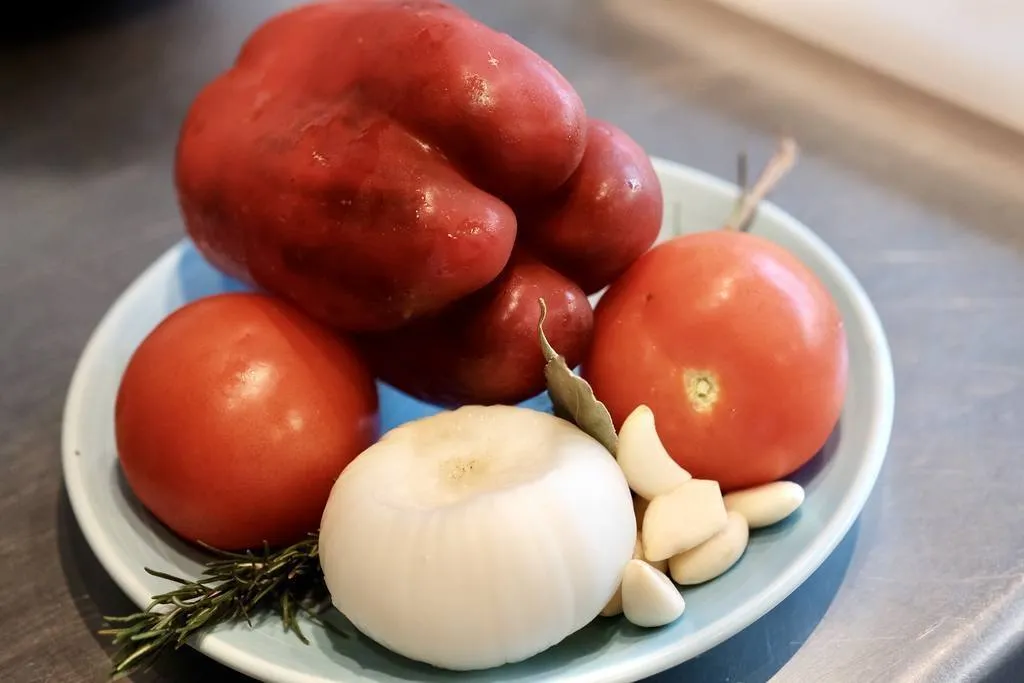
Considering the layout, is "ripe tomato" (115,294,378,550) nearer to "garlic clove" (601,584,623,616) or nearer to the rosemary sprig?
the rosemary sprig

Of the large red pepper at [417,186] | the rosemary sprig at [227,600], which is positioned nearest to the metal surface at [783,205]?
the rosemary sprig at [227,600]

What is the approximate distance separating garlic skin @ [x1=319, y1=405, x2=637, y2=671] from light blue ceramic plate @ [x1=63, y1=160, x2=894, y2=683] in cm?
3

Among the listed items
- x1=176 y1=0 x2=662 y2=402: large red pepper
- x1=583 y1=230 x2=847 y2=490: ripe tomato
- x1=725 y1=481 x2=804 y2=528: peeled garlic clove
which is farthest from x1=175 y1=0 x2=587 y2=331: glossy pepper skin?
x1=725 y1=481 x2=804 y2=528: peeled garlic clove

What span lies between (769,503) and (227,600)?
1.05ft

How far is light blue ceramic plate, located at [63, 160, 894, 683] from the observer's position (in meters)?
0.50

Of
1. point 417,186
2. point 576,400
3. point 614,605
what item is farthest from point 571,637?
point 417,186

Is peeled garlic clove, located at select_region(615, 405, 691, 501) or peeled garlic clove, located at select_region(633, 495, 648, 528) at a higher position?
peeled garlic clove, located at select_region(615, 405, 691, 501)

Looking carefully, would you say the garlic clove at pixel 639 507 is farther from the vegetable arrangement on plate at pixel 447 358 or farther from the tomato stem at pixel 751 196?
the tomato stem at pixel 751 196

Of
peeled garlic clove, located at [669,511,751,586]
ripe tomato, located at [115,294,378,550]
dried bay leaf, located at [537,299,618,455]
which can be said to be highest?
dried bay leaf, located at [537,299,618,455]

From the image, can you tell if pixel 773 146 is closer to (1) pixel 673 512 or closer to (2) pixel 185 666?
(1) pixel 673 512

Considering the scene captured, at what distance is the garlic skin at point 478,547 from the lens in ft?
1.53

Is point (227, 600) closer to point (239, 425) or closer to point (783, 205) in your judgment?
point (239, 425)

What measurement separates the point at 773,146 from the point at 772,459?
581 mm

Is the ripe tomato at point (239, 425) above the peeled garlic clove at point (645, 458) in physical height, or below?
below
